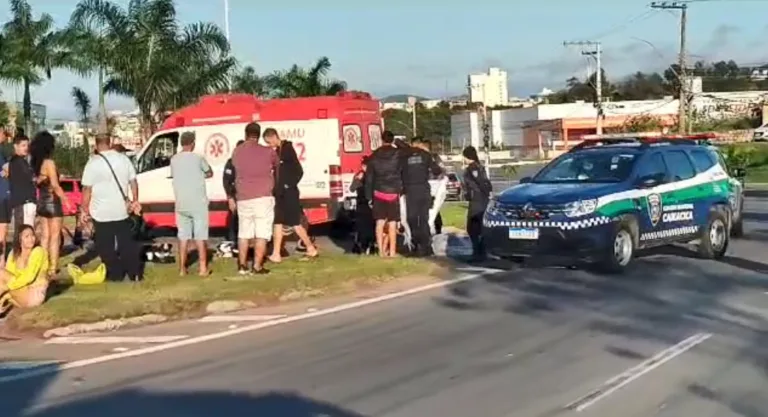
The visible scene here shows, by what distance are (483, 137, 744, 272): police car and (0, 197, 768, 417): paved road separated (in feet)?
6.02

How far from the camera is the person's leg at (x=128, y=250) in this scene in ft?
47.8

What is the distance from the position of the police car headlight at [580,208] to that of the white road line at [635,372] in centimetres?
484

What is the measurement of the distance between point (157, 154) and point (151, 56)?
38.7 ft

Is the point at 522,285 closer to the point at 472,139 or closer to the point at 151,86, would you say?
the point at 151,86

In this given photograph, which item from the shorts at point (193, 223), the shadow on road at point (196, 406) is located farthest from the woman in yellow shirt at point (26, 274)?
the shadow on road at point (196, 406)

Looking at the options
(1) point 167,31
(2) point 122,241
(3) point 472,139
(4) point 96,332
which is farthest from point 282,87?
(3) point 472,139

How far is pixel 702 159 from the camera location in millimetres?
18047

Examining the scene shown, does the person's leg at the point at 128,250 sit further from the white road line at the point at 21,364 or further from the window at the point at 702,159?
the window at the point at 702,159

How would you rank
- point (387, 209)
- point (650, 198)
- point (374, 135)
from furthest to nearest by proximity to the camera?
point (374, 135) → point (387, 209) → point (650, 198)

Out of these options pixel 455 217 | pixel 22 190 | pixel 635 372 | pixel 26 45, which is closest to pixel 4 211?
pixel 22 190

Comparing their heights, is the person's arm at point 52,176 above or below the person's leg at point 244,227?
above

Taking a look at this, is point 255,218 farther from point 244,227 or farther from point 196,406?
point 196,406

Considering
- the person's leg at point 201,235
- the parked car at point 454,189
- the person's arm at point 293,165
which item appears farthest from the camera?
the parked car at point 454,189

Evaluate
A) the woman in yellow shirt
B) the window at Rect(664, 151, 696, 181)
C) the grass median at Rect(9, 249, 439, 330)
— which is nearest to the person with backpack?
the grass median at Rect(9, 249, 439, 330)
